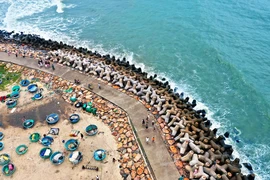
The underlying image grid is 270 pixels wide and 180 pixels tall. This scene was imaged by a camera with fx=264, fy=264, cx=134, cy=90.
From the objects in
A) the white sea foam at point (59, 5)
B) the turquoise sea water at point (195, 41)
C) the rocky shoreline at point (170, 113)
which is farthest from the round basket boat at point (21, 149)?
the white sea foam at point (59, 5)

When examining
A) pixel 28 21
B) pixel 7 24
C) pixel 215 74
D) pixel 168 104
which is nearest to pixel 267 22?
pixel 215 74

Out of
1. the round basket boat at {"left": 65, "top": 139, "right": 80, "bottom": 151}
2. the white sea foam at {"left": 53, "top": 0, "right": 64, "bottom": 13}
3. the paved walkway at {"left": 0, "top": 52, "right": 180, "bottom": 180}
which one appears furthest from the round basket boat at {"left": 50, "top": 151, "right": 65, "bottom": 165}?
the white sea foam at {"left": 53, "top": 0, "right": 64, "bottom": 13}

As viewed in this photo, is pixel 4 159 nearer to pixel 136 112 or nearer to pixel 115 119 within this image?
pixel 115 119

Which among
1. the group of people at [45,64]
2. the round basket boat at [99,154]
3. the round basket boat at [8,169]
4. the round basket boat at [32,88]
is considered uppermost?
the group of people at [45,64]

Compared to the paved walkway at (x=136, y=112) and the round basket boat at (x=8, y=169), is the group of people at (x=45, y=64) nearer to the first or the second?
the paved walkway at (x=136, y=112)

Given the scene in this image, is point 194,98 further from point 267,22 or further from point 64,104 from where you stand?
point 267,22

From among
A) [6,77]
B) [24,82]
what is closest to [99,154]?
[24,82]
